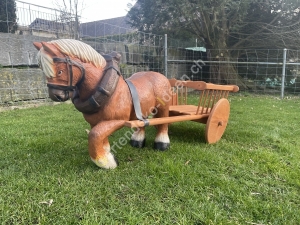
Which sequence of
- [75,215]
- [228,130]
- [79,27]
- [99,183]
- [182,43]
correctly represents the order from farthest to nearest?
[182,43]
[79,27]
[228,130]
[99,183]
[75,215]

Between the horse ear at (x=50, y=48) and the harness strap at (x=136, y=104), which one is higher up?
the horse ear at (x=50, y=48)

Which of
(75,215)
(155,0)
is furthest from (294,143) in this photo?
(155,0)

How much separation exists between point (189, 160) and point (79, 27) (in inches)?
228

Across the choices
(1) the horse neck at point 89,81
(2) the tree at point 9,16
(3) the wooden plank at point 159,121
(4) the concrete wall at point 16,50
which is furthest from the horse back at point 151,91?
(2) the tree at point 9,16

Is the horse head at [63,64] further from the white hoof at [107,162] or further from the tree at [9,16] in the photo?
the tree at [9,16]

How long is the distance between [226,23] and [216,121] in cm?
589

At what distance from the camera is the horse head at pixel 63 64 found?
153 centimetres

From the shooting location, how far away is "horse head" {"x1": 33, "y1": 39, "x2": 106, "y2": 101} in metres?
1.53

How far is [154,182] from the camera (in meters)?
1.72

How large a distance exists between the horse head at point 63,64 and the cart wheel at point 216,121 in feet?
4.40

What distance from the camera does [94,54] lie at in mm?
1715

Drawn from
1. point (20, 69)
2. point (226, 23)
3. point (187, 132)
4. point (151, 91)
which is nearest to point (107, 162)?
point (151, 91)

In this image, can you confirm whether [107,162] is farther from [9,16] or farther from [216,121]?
[9,16]

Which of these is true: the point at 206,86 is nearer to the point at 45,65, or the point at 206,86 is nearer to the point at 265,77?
the point at 45,65
